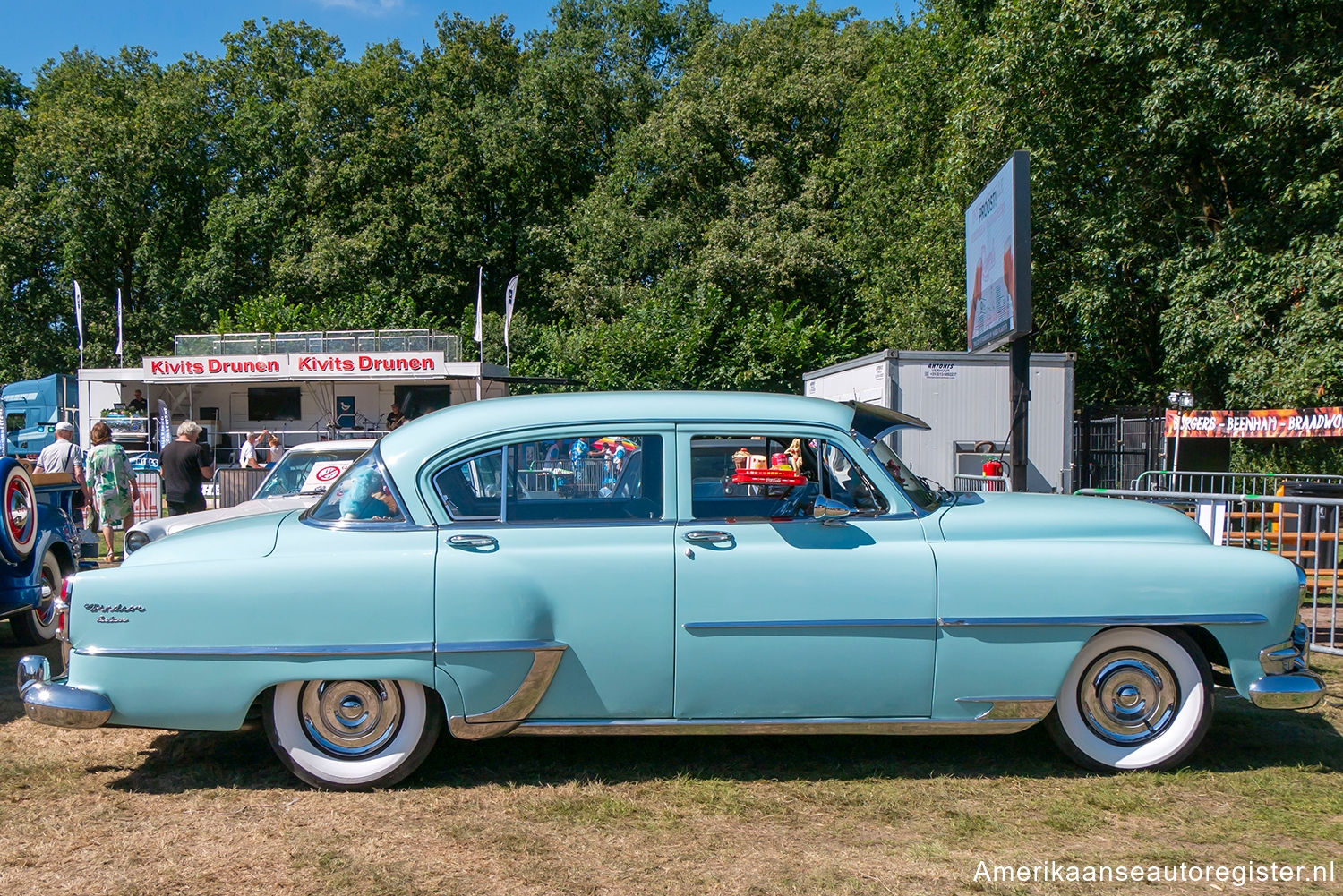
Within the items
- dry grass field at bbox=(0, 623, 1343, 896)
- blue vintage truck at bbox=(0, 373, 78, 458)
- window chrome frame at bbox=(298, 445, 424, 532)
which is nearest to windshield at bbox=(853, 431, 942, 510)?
dry grass field at bbox=(0, 623, 1343, 896)

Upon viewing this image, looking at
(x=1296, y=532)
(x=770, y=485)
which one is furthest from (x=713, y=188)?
(x=770, y=485)

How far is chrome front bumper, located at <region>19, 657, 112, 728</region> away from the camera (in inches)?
159

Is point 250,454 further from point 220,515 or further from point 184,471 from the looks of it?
point 220,515

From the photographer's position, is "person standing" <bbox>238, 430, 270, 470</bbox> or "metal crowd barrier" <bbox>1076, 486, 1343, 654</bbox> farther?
"person standing" <bbox>238, 430, 270, 470</bbox>

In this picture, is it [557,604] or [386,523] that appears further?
[386,523]

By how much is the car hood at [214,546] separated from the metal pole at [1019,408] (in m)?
5.97

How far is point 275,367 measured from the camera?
93.0 ft

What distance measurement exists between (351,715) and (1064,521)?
10.9 ft

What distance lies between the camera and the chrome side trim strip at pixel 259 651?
4113 millimetres

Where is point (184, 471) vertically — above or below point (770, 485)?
below

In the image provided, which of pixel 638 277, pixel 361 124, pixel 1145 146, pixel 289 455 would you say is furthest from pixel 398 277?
pixel 289 455

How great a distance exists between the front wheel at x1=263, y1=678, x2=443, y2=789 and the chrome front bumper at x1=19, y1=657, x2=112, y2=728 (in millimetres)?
655

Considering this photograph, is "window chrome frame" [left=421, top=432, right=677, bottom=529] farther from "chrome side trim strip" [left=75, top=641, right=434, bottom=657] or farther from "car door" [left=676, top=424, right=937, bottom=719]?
"chrome side trim strip" [left=75, top=641, right=434, bottom=657]

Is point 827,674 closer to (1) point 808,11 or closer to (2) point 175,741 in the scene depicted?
(2) point 175,741
